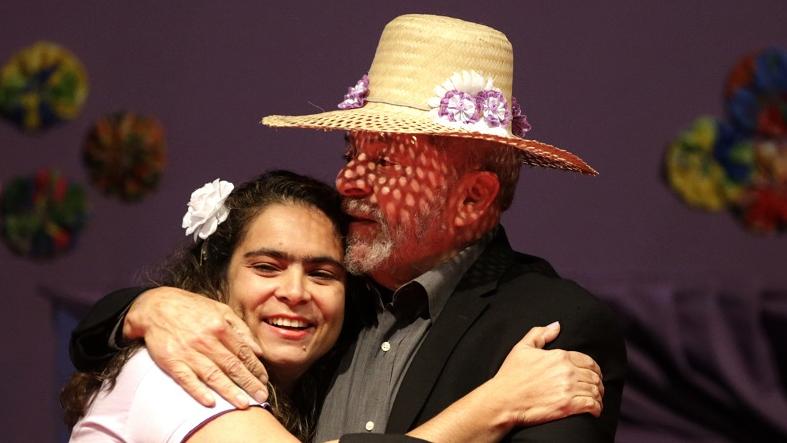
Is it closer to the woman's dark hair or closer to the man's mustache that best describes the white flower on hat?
the woman's dark hair

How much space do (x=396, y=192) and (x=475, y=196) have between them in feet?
0.63

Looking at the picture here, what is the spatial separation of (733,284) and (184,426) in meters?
2.25

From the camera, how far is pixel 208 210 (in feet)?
9.94

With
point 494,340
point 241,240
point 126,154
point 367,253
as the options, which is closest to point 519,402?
point 494,340

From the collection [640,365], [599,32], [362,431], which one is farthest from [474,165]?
[599,32]

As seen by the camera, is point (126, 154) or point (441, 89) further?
point (126, 154)

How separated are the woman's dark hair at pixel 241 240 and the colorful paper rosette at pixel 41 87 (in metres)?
2.23

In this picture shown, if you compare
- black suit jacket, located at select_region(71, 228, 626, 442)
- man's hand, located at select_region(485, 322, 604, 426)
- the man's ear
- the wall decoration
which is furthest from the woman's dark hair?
the wall decoration

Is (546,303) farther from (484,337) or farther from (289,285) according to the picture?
(289,285)

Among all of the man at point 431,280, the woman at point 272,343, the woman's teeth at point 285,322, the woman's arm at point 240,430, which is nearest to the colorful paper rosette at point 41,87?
the woman at point 272,343

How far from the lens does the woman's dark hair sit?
297 centimetres

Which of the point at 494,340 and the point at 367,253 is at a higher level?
the point at 367,253

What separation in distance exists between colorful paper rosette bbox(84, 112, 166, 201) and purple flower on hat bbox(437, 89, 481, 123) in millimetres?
2306

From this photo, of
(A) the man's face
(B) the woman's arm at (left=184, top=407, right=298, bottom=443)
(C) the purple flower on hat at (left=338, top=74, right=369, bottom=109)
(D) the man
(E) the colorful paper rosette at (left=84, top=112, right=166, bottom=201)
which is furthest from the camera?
(E) the colorful paper rosette at (left=84, top=112, right=166, bottom=201)
